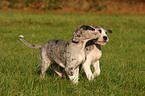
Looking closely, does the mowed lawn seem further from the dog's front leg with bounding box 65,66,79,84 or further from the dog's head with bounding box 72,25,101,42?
the dog's head with bounding box 72,25,101,42

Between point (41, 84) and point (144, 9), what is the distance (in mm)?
15254

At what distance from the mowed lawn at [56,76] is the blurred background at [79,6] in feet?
16.2

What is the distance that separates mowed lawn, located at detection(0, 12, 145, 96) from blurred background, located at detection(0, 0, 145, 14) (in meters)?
4.93

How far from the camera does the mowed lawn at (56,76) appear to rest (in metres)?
4.26

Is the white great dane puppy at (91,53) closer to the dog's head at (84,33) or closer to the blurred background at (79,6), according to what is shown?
the dog's head at (84,33)

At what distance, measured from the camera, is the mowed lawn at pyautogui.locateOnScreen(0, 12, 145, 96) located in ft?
14.0

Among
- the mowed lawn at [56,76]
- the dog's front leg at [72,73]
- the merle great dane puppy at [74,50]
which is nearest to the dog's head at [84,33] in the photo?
the merle great dane puppy at [74,50]

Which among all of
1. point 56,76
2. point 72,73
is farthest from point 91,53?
point 56,76

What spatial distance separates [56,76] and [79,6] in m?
13.5

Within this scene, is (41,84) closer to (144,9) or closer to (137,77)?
(137,77)

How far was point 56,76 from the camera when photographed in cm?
500

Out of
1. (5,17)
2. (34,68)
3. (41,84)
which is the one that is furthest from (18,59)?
(5,17)

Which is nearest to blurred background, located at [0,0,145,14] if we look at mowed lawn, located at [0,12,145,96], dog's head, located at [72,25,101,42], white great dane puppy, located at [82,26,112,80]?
mowed lawn, located at [0,12,145,96]

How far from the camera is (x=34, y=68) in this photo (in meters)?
5.39
